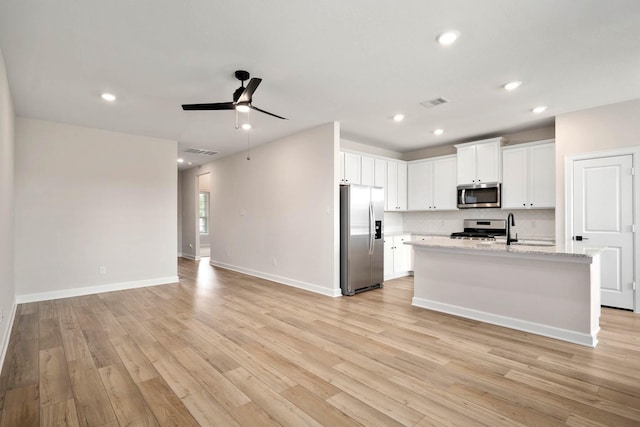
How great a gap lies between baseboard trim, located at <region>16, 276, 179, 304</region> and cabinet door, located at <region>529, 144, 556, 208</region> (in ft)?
21.5

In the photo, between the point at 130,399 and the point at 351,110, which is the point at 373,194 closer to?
the point at 351,110

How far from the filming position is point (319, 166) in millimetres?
5234

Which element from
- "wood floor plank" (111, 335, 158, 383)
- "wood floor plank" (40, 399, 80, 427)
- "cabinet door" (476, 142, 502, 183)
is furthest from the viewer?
"cabinet door" (476, 142, 502, 183)

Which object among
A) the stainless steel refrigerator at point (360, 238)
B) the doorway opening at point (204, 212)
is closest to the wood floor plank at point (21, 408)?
the stainless steel refrigerator at point (360, 238)

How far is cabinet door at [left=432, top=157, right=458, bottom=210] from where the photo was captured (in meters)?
6.32

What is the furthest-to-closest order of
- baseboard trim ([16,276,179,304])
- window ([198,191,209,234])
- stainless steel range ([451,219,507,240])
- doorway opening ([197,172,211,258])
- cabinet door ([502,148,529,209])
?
window ([198,191,209,234]) → doorway opening ([197,172,211,258]) → stainless steel range ([451,219,507,240]) → cabinet door ([502,148,529,209]) → baseboard trim ([16,276,179,304])

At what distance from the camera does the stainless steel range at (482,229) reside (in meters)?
5.90

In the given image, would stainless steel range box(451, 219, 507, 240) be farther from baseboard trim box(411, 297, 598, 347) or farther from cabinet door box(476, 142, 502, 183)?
baseboard trim box(411, 297, 598, 347)

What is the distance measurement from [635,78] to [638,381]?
310cm

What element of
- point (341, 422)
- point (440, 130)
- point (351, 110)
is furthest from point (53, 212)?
point (440, 130)

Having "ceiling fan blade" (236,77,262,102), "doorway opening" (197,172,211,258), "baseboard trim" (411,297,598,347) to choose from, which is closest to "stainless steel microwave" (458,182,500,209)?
"baseboard trim" (411,297,598,347)

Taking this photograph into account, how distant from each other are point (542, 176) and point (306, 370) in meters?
4.90

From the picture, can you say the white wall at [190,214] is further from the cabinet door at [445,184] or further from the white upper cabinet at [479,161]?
the white upper cabinet at [479,161]

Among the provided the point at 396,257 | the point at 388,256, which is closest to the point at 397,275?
the point at 396,257
